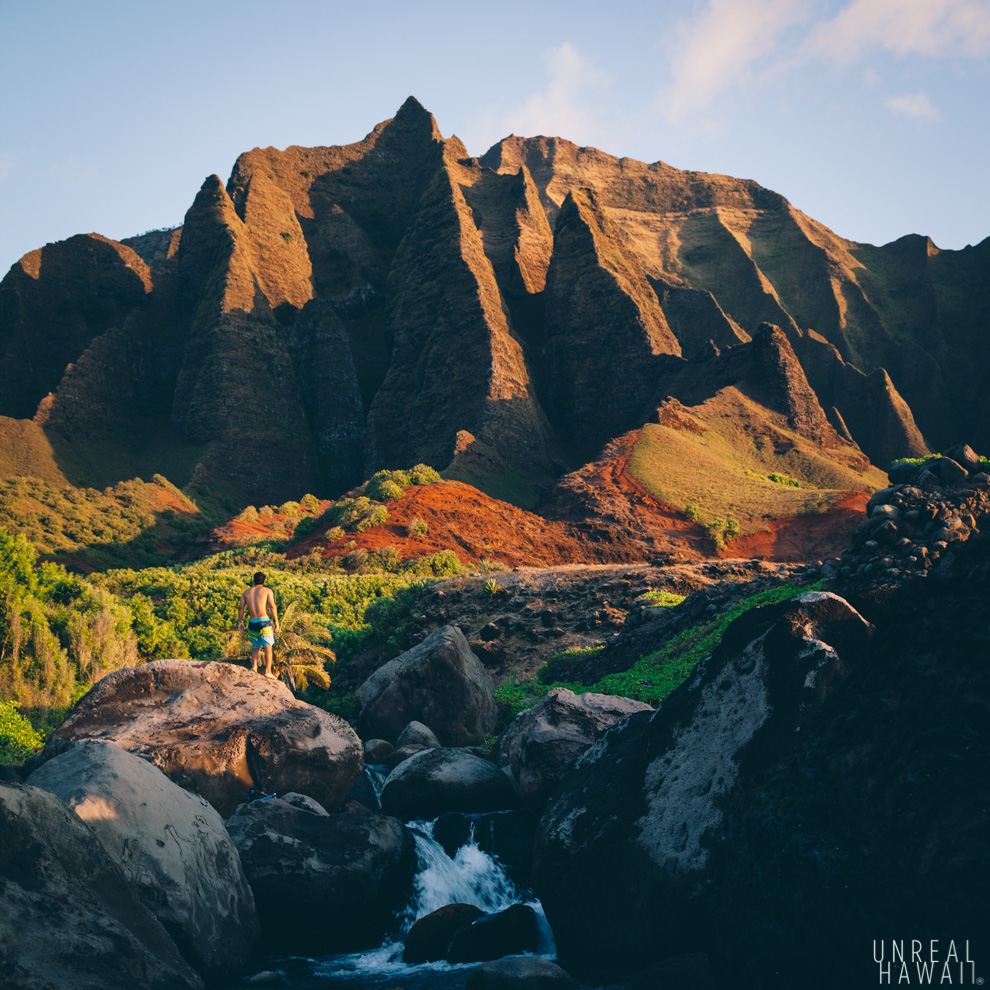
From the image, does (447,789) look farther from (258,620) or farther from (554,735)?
(258,620)

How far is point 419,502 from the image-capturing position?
35.0 m

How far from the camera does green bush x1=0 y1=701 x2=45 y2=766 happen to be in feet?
33.7

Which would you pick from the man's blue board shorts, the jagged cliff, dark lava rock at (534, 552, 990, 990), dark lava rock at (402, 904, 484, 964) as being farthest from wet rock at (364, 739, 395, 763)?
the jagged cliff

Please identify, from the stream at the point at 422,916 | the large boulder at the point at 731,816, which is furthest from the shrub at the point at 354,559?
the large boulder at the point at 731,816

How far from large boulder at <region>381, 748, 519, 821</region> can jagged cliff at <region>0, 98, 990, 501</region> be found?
119 ft

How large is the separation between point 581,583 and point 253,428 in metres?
45.8

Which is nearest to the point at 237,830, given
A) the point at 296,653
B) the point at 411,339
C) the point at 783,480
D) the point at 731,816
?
the point at 731,816

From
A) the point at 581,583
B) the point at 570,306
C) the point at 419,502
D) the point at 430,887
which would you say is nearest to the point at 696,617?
the point at 581,583

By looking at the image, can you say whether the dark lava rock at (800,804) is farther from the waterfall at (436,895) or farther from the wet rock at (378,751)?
the wet rock at (378,751)

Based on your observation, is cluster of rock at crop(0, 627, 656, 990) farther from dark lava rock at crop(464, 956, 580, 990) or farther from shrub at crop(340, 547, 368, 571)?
shrub at crop(340, 547, 368, 571)

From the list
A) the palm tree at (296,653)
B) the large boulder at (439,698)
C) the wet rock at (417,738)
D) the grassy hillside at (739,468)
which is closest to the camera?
the wet rock at (417,738)

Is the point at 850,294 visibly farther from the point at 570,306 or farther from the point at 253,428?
the point at 253,428

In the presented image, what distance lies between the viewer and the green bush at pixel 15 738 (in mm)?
10281

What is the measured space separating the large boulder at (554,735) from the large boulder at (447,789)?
298mm
